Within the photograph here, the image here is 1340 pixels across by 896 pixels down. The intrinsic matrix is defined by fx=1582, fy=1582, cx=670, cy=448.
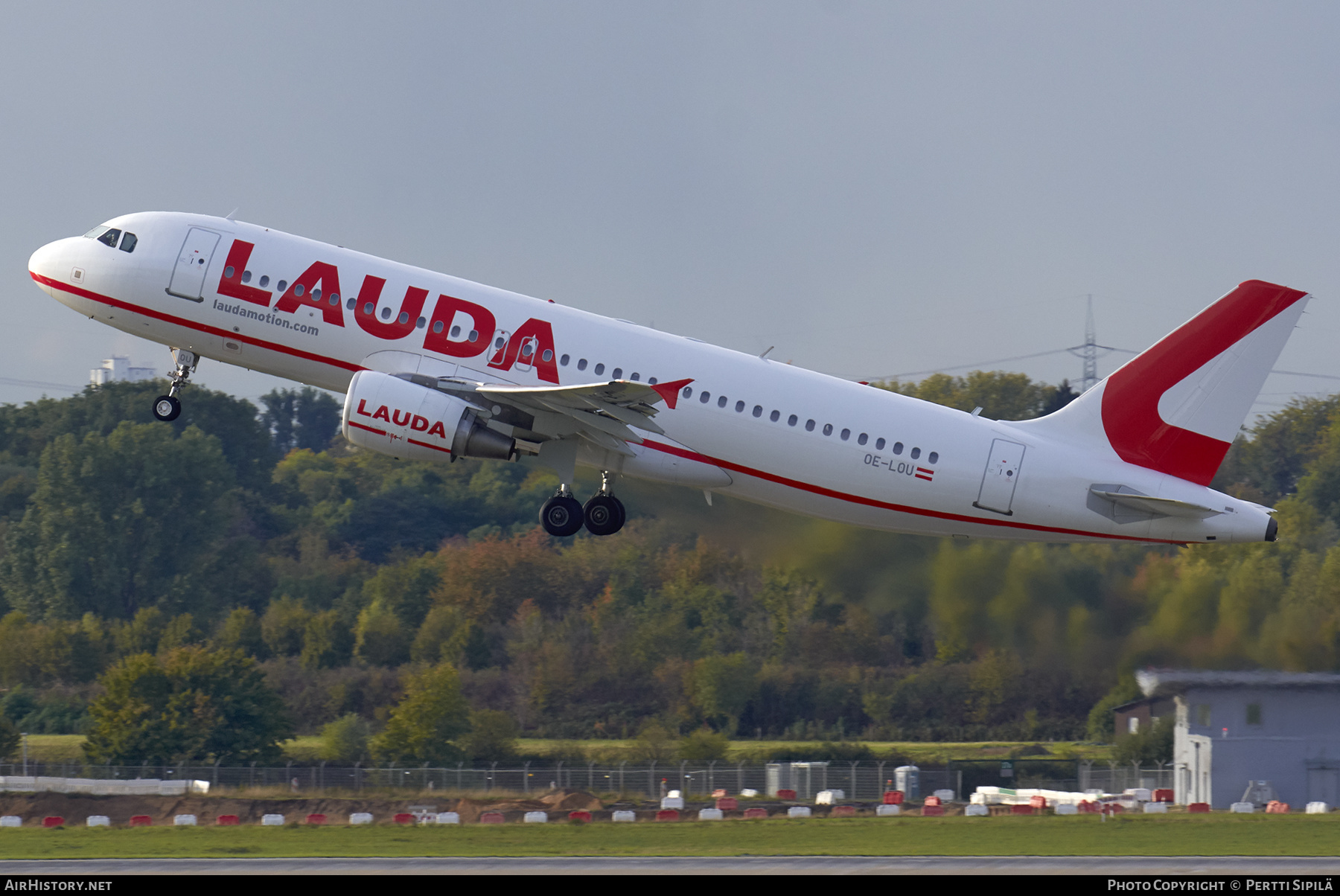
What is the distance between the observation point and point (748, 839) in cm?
4197

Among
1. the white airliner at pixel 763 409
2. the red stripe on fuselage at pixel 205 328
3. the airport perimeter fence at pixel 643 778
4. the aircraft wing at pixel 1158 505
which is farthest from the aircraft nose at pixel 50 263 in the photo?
the aircraft wing at pixel 1158 505

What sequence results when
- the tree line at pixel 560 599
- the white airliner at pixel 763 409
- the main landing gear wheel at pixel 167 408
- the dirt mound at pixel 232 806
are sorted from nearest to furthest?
the white airliner at pixel 763 409 < the main landing gear wheel at pixel 167 408 < the tree line at pixel 560 599 < the dirt mound at pixel 232 806

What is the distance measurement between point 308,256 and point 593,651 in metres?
33.3

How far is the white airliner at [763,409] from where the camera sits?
35781mm

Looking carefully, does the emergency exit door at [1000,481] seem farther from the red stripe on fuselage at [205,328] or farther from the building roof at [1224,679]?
the red stripe on fuselage at [205,328]

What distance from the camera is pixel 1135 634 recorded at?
42344 millimetres

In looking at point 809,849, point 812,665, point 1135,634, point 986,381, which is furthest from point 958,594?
point 986,381

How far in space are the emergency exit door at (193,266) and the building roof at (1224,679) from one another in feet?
85.8

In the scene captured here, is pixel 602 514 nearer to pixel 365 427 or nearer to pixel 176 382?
pixel 365 427

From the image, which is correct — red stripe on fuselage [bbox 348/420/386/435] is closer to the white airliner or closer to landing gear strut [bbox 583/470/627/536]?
the white airliner

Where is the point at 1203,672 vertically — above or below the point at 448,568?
below

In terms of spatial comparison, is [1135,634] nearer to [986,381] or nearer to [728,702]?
[728,702]

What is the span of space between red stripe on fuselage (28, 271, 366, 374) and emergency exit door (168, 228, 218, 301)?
0.65m

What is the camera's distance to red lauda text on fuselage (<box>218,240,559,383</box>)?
35.9m
